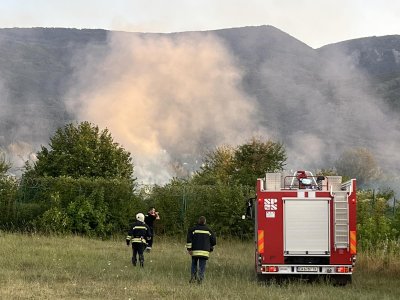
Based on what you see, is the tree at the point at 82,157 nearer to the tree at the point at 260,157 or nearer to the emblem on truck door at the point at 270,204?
the tree at the point at 260,157

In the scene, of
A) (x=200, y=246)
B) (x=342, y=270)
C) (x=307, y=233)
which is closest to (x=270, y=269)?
(x=307, y=233)

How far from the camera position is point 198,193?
92.5ft

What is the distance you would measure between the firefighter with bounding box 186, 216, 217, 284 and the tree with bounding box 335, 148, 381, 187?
84.3 metres

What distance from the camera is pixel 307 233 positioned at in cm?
1332

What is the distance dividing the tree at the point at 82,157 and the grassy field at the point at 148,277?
25687mm

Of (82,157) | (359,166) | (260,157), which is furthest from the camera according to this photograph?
(359,166)

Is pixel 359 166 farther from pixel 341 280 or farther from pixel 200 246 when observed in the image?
pixel 200 246

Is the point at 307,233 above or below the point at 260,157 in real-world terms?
below

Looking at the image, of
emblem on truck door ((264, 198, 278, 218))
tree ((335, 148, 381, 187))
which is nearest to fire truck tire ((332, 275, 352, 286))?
emblem on truck door ((264, 198, 278, 218))

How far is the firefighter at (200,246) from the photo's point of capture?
13734 millimetres

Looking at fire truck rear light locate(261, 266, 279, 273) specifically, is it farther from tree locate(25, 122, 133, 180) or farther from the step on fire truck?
tree locate(25, 122, 133, 180)

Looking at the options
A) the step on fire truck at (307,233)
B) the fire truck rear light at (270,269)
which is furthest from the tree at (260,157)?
the fire truck rear light at (270,269)

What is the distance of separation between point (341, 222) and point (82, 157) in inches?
1428

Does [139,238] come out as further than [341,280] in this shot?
Yes
